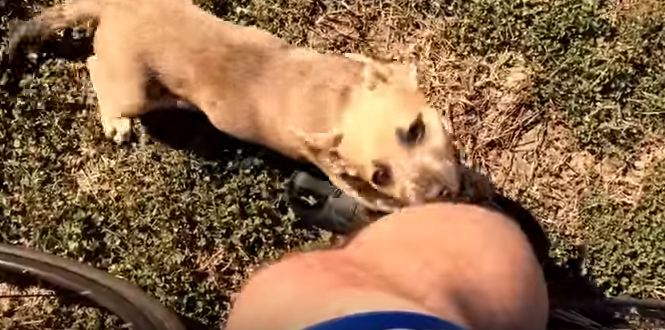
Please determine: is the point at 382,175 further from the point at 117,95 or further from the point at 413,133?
the point at 117,95

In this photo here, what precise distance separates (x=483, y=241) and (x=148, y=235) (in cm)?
199

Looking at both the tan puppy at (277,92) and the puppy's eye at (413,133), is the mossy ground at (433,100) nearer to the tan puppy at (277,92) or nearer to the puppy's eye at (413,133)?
the tan puppy at (277,92)

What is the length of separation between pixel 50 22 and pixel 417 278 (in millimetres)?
2276

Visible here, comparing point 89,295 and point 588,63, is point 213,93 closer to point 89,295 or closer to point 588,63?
point 89,295

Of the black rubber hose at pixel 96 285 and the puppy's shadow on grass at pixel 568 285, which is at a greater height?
the puppy's shadow on grass at pixel 568 285

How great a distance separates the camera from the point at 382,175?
339cm

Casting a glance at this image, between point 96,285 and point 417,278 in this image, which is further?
point 96,285

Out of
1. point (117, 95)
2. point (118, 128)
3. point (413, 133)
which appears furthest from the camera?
point (118, 128)

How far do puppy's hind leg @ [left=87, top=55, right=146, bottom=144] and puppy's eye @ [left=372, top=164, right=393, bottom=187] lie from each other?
2.94ft

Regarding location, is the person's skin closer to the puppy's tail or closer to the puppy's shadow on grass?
the puppy's shadow on grass

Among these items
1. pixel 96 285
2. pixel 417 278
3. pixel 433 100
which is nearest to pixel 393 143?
pixel 433 100

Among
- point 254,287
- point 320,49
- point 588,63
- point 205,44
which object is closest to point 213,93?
point 205,44

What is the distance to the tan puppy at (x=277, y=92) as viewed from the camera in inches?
132

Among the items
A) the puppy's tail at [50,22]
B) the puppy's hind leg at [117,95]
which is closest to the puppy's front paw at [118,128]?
the puppy's hind leg at [117,95]
